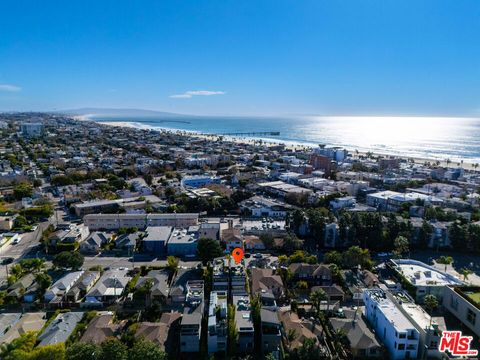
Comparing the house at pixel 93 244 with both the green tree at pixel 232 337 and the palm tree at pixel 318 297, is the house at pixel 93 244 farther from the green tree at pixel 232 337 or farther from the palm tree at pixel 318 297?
the palm tree at pixel 318 297

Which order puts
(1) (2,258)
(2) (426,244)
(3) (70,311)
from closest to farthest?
(3) (70,311) → (1) (2,258) → (2) (426,244)

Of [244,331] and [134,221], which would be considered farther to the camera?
[134,221]

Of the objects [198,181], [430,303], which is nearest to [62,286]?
[430,303]

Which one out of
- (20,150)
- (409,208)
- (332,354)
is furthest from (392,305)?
(20,150)

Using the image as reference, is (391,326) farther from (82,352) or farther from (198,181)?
(198,181)

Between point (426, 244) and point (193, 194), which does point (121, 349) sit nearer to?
point (426, 244)

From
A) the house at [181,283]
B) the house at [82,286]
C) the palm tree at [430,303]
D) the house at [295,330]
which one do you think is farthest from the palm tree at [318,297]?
the house at [82,286]
